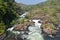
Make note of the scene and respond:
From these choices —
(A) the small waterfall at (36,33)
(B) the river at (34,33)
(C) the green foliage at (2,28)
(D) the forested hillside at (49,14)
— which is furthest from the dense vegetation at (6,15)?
(D) the forested hillside at (49,14)

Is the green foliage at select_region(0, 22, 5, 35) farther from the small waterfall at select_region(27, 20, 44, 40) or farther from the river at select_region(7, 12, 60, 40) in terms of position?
the small waterfall at select_region(27, 20, 44, 40)

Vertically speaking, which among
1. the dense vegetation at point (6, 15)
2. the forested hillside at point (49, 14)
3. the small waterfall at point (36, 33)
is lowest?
the small waterfall at point (36, 33)

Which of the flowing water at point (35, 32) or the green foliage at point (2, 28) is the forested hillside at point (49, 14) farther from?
the green foliage at point (2, 28)

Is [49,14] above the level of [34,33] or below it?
above

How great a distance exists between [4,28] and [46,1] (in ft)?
80.1

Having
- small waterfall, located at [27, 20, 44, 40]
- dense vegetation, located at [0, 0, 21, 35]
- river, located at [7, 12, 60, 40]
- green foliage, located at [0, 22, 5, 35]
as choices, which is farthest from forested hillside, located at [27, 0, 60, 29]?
green foliage, located at [0, 22, 5, 35]

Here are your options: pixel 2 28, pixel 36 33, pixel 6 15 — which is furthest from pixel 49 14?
pixel 2 28

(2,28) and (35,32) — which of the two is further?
(35,32)

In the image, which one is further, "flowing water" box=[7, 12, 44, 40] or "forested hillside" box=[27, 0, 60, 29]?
"forested hillside" box=[27, 0, 60, 29]

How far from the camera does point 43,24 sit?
3188cm

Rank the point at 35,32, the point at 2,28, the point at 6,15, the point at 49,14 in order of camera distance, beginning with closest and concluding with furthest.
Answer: the point at 2,28
the point at 6,15
the point at 35,32
the point at 49,14

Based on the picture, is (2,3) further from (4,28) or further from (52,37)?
(52,37)

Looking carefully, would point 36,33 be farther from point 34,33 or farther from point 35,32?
point 35,32

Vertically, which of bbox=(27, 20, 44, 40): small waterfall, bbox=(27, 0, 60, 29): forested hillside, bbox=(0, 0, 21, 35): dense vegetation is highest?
bbox=(0, 0, 21, 35): dense vegetation
